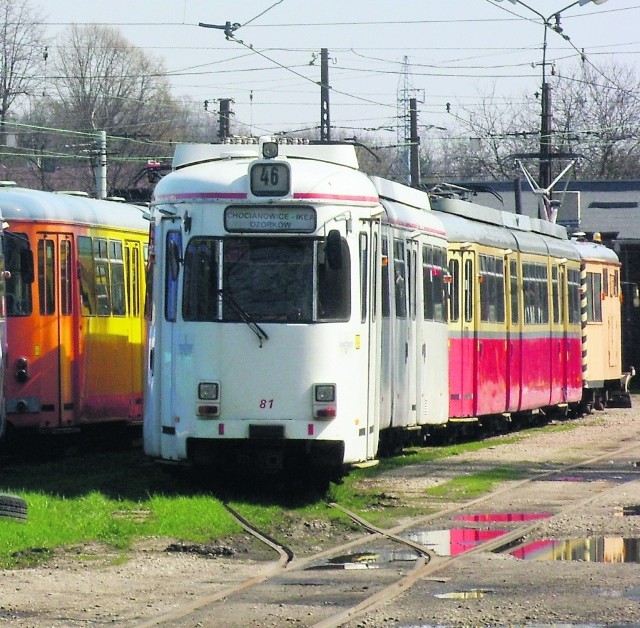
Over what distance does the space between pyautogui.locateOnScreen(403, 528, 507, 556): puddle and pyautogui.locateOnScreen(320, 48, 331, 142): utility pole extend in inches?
1153

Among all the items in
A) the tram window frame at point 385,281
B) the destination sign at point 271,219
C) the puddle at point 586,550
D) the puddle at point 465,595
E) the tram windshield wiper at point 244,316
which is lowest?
the puddle at point 586,550

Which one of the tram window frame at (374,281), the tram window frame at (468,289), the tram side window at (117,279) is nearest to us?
the tram window frame at (374,281)

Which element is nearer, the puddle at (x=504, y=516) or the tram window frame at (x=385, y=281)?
the puddle at (x=504, y=516)

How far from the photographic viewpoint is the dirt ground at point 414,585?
9.13 meters

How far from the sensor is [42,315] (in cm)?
1955

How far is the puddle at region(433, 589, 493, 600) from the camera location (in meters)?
9.85

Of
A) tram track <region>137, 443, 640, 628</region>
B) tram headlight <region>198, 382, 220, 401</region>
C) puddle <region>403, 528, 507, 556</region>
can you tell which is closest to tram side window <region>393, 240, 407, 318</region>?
tram track <region>137, 443, 640, 628</region>

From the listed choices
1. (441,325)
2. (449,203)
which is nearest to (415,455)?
(441,325)

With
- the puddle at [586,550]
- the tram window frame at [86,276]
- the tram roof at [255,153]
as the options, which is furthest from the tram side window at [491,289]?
the puddle at [586,550]

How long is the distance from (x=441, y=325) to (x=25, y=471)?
221 inches

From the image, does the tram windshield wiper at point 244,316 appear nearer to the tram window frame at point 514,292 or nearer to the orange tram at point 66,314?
the orange tram at point 66,314

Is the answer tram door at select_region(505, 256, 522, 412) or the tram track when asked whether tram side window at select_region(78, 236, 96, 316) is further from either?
tram door at select_region(505, 256, 522, 412)

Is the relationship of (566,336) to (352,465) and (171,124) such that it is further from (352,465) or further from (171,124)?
(171,124)

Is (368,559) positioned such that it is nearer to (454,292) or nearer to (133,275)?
(133,275)
